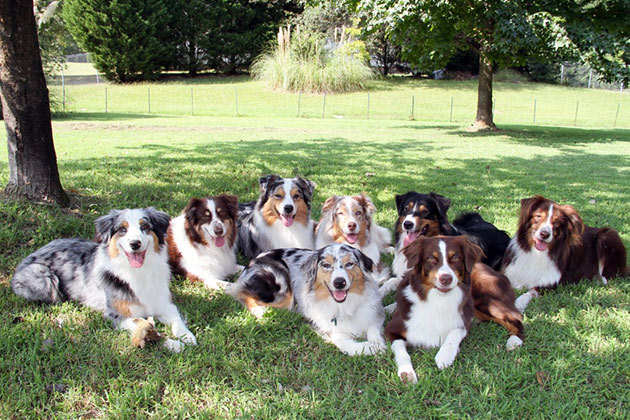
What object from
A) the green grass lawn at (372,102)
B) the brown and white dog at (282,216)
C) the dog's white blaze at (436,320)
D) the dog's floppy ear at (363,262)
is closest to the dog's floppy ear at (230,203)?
the brown and white dog at (282,216)

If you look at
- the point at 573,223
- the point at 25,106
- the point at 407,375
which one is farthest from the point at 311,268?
the point at 25,106

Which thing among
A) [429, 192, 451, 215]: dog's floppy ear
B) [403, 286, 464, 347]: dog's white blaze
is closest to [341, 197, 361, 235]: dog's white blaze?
[429, 192, 451, 215]: dog's floppy ear

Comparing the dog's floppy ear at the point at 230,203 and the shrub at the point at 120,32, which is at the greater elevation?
the shrub at the point at 120,32

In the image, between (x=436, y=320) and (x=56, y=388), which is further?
(x=436, y=320)

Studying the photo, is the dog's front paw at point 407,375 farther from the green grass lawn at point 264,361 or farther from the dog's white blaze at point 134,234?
the dog's white blaze at point 134,234

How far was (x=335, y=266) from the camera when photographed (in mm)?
4250

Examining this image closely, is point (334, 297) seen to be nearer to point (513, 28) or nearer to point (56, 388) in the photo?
point (56, 388)

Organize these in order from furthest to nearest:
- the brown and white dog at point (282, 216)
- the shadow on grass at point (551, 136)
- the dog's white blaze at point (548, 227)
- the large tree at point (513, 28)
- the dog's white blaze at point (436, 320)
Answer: the shadow on grass at point (551, 136), the large tree at point (513, 28), the brown and white dog at point (282, 216), the dog's white blaze at point (548, 227), the dog's white blaze at point (436, 320)

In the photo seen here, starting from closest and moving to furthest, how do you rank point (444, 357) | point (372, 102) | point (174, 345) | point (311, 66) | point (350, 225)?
point (444, 357) → point (174, 345) → point (350, 225) → point (372, 102) → point (311, 66)

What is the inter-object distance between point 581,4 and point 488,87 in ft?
14.7

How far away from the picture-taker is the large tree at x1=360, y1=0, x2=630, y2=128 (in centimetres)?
1498

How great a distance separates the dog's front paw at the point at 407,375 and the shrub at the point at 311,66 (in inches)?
1214

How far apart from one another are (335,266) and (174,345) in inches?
62.2

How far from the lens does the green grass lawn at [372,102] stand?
93.0ft
